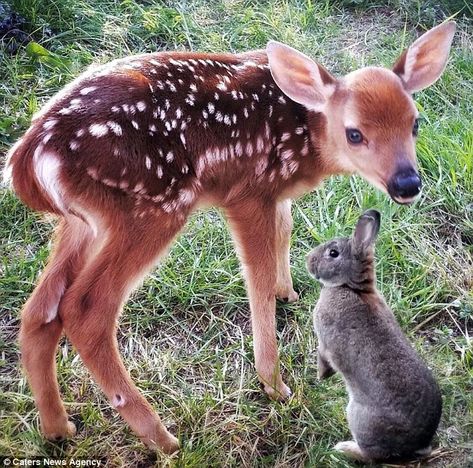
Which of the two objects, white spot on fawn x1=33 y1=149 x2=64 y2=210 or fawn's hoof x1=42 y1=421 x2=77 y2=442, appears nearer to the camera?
white spot on fawn x1=33 y1=149 x2=64 y2=210

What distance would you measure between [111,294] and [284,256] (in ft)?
3.48

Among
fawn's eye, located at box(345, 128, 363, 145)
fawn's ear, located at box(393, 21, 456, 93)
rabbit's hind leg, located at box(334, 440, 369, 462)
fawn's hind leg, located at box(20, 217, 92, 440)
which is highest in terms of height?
fawn's ear, located at box(393, 21, 456, 93)

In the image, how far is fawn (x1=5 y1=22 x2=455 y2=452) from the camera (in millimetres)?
2822

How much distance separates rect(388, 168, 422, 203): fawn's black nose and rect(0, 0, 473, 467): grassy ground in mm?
771

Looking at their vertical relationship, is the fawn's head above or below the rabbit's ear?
above

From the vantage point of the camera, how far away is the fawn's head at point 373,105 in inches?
119

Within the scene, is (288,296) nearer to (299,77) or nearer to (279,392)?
(279,392)

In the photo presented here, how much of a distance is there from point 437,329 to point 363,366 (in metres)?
0.86

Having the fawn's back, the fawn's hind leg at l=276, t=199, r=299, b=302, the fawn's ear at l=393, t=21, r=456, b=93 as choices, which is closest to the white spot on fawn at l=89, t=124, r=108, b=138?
the fawn's back

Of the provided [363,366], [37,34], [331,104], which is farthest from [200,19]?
[363,366]

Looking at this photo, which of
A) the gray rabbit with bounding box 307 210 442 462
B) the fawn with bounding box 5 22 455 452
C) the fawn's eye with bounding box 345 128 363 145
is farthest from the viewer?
the fawn's eye with bounding box 345 128 363 145

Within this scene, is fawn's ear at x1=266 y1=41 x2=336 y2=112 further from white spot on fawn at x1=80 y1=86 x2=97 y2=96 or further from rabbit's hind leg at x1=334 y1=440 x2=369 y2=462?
rabbit's hind leg at x1=334 y1=440 x2=369 y2=462

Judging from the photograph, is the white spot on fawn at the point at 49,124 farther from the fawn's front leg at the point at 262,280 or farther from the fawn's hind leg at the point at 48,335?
the fawn's front leg at the point at 262,280

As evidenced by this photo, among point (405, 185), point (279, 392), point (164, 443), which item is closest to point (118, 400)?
point (164, 443)
